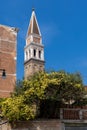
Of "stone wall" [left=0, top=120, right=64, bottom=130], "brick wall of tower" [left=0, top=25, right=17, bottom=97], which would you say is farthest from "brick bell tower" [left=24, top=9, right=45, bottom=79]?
"stone wall" [left=0, top=120, right=64, bottom=130]

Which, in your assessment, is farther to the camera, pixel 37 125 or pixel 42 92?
pixel 42 92

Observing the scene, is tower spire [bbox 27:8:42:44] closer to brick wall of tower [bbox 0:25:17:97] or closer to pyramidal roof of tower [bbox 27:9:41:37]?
pyramidal roof of tower [bbox 27:9:41:37]

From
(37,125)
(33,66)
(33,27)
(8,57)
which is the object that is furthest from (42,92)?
(33,27)

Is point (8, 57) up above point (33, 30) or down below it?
below

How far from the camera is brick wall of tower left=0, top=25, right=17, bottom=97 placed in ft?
128

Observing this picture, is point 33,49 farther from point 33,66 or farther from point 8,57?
point 8,57

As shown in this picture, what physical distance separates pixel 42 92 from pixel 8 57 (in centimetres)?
1690

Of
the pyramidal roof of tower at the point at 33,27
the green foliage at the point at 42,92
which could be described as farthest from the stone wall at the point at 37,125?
the pyramidal roof of tower at the point at 33,27

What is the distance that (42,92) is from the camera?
2408 cm

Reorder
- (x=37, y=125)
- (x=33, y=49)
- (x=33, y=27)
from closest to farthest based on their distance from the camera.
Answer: (x=37, y=125) → (x=33, y=27) → (x=33, y=49)

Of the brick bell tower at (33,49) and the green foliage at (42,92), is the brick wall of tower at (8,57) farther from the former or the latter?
the brick bell tower at (33,49)

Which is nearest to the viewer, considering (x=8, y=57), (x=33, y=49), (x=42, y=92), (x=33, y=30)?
(x=42, y=92)

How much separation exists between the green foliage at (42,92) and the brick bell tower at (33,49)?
5439cm

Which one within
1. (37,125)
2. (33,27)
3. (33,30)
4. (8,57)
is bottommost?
Answer: (37,125)
